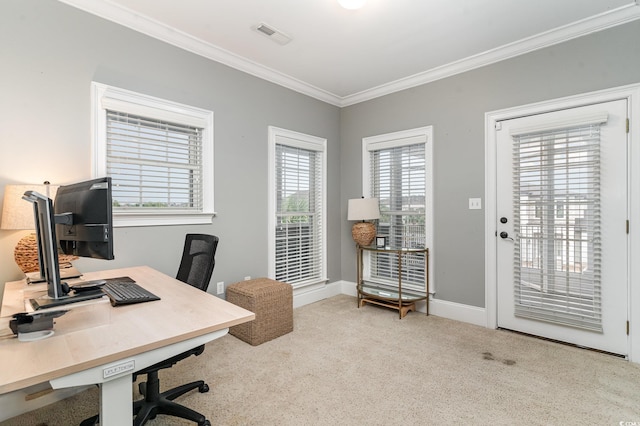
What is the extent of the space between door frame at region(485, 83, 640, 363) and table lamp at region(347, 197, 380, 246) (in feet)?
3.99

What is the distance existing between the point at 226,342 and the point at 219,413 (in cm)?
102

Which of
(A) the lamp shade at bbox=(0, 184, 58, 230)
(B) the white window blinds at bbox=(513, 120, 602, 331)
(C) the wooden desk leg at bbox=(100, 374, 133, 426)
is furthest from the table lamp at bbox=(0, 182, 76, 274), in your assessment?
(B) the white window blinds at bbox=(513, 120, 602, 331)

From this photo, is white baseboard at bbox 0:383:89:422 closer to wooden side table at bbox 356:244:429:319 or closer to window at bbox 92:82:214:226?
window at bbox 92:82:214:226

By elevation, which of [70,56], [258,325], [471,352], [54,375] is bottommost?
[471,352]

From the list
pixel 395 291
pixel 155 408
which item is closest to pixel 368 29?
pixel 395 291

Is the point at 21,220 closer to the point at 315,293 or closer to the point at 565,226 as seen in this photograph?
the point at 315,293

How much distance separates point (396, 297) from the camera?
3.54 m

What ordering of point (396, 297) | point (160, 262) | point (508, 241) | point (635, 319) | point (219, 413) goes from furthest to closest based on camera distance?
point (396, 297) < point (508, 241) < point (160, 262) < point (635, 319) < point (219, 413)

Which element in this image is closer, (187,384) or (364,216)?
(187,384)

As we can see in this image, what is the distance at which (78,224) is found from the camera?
4.86 ft

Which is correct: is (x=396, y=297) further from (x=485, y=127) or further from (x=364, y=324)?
(x=485, y=127)

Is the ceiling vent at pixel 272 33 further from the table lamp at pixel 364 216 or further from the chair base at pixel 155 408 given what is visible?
the chair base at pixel 155 408

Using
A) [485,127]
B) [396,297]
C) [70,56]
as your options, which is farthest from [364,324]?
[70,56]

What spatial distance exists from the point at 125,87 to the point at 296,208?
2.15 metres
